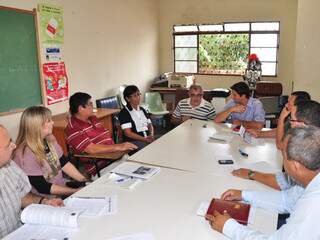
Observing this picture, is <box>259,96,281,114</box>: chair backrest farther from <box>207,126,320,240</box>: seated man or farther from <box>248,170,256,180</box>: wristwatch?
<box>207,126,320,240</box>: seated man

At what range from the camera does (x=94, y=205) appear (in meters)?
1.72

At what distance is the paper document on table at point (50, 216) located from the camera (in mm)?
1503

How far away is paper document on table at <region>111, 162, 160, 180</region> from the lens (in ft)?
6.92

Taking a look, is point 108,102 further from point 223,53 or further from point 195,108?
point 223,53

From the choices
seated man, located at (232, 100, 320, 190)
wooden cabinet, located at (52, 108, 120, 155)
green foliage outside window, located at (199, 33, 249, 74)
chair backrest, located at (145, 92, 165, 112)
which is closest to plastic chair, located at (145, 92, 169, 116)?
chair backrest, located at (145, 92, 165, 112)

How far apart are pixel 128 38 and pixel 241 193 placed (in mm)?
4933

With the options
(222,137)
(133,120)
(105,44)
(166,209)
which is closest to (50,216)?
(166,209)

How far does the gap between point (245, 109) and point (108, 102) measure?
2606 millimetres

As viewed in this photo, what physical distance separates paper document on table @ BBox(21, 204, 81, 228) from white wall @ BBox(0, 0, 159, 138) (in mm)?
2278

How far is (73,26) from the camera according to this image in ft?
15.1

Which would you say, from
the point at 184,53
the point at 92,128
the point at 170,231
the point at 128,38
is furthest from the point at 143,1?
the point at 170,231

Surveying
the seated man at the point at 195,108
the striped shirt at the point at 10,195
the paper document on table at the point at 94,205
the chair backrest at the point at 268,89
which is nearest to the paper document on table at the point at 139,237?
the paper document on table at the point at 94,205

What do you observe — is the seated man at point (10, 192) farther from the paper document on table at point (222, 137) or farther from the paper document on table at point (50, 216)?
the paper document on table at point (222, 137)

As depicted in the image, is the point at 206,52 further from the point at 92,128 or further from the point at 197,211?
the point at 197,211
